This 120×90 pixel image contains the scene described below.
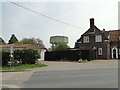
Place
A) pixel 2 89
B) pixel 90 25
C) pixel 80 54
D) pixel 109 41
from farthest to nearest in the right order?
pixel 90 25 → pixel 109 41 → pixel 80 54 → pixel 2 89

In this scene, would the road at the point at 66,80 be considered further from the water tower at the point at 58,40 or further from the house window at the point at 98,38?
the water tower at the point at 58,40

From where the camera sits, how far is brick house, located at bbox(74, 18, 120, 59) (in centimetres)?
6066

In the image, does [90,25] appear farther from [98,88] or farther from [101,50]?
[98,88]

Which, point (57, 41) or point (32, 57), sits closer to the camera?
point (32, 57)

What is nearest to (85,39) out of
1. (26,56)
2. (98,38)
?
(98,38)

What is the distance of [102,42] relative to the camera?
61812 millimetres

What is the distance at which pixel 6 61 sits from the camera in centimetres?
4197

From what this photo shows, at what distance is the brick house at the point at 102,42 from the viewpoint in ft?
199

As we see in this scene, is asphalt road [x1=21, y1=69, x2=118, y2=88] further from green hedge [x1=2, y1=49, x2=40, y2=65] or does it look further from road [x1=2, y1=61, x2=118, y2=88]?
green hedge [x1=2, y1=49, x2=40, y2=65]

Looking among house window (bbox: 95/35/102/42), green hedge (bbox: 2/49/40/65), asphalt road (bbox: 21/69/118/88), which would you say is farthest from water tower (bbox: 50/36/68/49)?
asphalt road (bbox: 21/69/118/88)

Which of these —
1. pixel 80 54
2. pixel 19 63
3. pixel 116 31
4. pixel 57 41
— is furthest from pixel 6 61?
pixel 57 41

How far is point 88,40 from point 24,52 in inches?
963

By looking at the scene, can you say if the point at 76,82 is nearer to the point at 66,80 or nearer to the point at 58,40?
the point at 66,80

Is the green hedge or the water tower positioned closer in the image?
the green hedge
